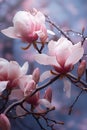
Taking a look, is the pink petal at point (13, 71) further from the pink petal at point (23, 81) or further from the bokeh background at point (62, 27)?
the bokeh background at point (62, 27)

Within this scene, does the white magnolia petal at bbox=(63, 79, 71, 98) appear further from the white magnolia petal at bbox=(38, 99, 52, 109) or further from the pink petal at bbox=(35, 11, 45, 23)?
the pink petal at bbox=(35, 11, 45, 23)

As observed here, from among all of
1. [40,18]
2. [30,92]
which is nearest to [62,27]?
[40,18]

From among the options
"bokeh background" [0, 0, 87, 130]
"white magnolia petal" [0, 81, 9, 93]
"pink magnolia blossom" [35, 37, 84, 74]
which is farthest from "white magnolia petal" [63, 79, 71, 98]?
"bokeh background" [0, 0, 87, 130]

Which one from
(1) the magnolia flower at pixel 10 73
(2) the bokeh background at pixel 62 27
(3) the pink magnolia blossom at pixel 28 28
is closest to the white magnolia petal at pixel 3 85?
(1) the magnolia flower at pixel 10 73

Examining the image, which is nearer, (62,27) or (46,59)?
(46,59)

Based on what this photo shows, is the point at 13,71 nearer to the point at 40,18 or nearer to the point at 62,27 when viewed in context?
the point at 40,18

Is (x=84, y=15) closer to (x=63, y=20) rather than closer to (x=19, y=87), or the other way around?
(x=63, y=20)
